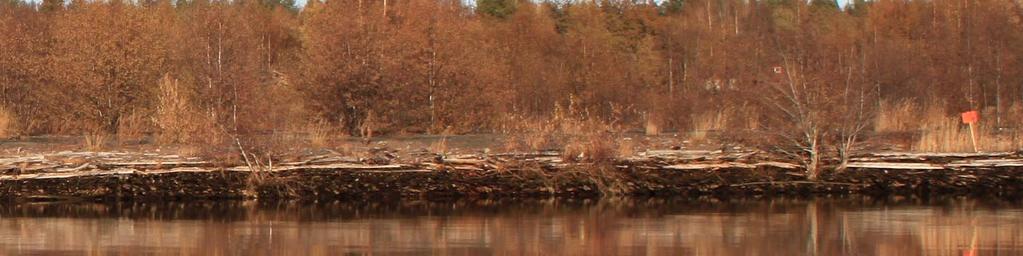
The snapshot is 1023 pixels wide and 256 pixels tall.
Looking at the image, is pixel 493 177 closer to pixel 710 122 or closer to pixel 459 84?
pixel 710 122

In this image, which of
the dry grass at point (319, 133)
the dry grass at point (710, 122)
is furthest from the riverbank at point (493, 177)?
the dry grass at point (710, 122)

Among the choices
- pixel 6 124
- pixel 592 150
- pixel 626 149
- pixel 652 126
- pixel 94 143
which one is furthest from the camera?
pixel 652 126

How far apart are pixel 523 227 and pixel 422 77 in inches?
677

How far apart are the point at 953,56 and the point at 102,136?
25191mm

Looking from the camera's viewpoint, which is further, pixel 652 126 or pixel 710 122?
pixel 652 126

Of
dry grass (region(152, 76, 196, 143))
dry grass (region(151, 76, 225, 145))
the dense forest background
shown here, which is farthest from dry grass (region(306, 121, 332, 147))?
dry grass (region(152, 76, 196, 143))

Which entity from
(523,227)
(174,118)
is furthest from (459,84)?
(523,227)

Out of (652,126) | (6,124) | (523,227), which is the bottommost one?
(523,227)

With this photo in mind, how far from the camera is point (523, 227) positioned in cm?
2006

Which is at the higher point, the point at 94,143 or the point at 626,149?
the point at 94,143

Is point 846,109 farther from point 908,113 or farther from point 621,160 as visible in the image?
point 908,113

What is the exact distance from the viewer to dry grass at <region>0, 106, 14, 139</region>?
33.1 m

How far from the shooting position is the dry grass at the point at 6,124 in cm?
3306

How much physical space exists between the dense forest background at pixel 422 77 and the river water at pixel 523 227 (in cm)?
365
